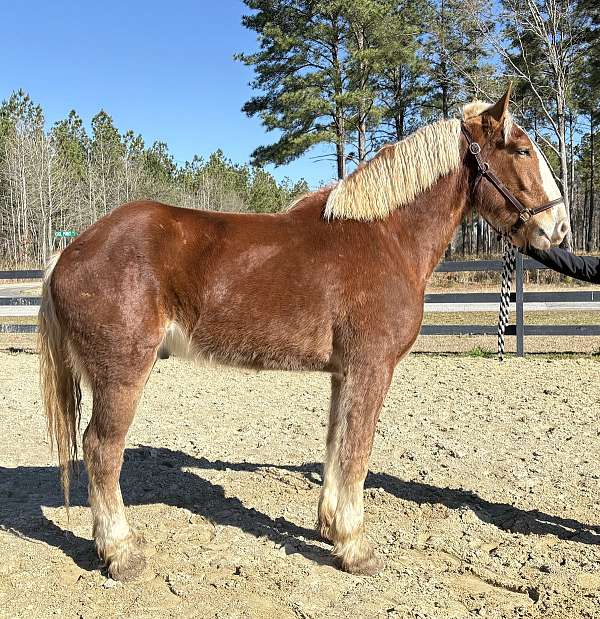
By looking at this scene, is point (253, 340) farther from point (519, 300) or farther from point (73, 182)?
point (73, 182)

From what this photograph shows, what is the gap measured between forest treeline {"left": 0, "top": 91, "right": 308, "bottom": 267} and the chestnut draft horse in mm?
34865

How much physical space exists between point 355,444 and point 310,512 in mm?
991

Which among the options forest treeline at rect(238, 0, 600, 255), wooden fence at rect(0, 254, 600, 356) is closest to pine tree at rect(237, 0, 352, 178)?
forest treeline at rect(238, 0, 600, 255)

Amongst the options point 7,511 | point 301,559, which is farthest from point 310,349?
point 7,511

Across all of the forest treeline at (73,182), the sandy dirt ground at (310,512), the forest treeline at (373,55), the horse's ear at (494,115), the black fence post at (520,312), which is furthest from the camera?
the forest treeline at (73,182)

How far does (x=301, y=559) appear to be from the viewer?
10.2 feet

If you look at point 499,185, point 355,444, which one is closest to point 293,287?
point 355,444

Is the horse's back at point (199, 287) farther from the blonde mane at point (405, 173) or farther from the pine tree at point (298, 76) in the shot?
the pine tree at point (298, 76)

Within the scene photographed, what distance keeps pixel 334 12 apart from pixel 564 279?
13929mm

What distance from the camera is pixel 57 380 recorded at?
315 centimetres

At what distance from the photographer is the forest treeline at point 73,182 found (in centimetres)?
4100

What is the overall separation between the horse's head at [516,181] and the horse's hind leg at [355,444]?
1145 millimetres

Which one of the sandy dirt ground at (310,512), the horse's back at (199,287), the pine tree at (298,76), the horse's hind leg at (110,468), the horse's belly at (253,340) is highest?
the pine tree at (298,76)

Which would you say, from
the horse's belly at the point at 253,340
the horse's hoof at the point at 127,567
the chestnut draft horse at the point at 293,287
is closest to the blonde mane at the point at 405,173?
the chestnut draft horse at the point at 293,287
